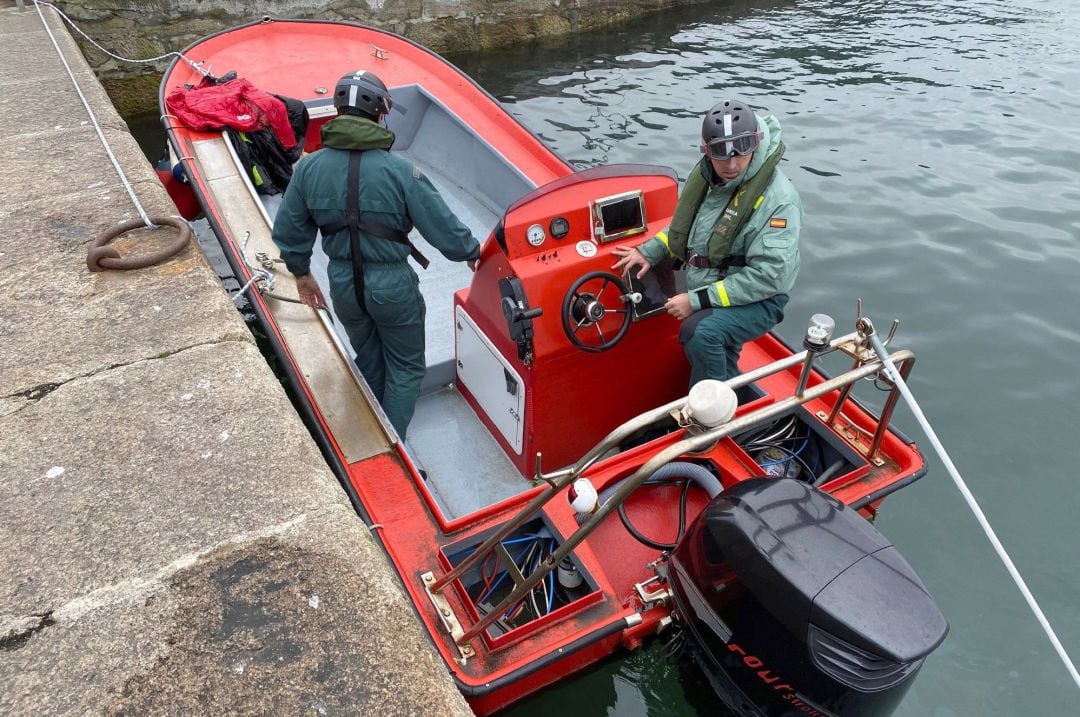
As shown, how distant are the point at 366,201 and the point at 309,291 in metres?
0.74

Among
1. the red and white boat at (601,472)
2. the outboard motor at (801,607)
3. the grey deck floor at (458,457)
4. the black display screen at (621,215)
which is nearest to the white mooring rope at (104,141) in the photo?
the red and white boat at (601,472)

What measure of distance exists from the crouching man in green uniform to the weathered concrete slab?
0.48 meters

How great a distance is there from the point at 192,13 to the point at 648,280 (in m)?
7.57

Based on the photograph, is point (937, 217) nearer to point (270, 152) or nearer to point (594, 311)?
point (594, 311)

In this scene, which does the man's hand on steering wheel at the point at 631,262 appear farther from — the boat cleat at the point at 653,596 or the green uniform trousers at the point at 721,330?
the boat cleat at the point at 653,596

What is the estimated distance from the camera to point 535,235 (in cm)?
306

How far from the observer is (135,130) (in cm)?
812

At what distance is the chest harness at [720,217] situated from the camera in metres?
2.95

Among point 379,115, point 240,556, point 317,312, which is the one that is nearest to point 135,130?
point 317,312

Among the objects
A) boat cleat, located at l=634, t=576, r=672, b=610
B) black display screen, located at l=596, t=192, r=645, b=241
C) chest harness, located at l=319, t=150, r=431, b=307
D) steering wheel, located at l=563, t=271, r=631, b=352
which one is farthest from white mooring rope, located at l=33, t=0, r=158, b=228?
boat cleat, located at l=634, t=576, r=672, b=610

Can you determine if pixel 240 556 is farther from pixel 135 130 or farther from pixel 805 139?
pixel 135 130

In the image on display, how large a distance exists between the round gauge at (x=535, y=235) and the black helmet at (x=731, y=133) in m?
0.74

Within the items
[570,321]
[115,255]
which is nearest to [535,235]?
[570,321]

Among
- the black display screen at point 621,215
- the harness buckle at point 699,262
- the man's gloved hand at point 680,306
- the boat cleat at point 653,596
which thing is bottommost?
the boat cleat at point 653,596
